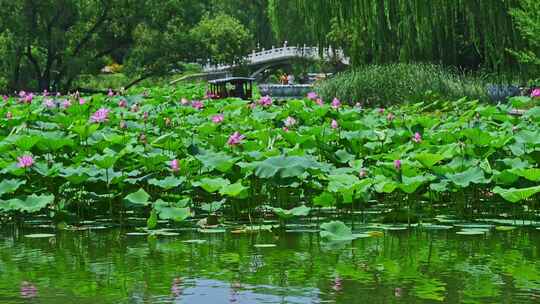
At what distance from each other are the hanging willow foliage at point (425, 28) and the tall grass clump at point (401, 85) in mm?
907

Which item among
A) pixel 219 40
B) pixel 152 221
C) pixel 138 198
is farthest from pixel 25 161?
pixel 219 40

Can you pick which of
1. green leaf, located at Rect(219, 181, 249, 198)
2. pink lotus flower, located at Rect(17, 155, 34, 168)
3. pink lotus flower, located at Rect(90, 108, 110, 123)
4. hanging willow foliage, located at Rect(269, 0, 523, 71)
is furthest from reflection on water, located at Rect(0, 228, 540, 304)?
hanging willow foliage, located at Rect(269, 0, 523, 71)

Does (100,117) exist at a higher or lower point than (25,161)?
higher

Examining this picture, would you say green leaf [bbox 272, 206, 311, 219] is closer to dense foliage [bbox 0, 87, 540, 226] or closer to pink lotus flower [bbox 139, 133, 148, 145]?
dense foliage [bbox 0, 87, 540, 226]

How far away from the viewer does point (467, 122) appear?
10.2 m

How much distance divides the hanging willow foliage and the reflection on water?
57.6 ft

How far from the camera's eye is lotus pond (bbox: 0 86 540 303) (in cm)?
491

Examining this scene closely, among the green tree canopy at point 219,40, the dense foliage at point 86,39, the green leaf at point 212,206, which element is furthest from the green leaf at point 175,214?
the green tree canopy at point 219,40

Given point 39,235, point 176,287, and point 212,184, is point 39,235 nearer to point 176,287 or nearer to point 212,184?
point 212,184

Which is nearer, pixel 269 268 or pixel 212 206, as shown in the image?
pixel 269 268

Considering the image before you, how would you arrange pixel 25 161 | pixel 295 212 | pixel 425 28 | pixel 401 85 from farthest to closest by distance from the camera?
pixel 425 28
pixel 401 85
pixel 25 161
pixel 295 212

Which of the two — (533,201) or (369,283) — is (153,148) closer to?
(533,201)

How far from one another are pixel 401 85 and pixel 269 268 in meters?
17.3

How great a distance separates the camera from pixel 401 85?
22266mm
